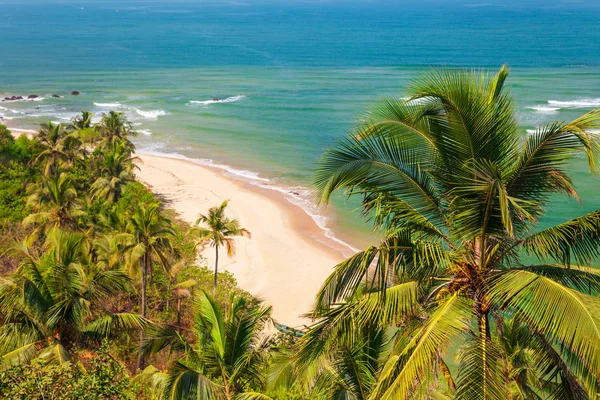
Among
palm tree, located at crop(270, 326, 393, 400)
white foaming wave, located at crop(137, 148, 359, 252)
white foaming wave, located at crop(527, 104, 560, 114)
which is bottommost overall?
white foaming wave, located at crop(137, 148, 359, 252)

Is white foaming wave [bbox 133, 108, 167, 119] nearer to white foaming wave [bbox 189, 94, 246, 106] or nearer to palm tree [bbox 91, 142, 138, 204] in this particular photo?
white foaming wave [bbox 189, 94, 246, 106]

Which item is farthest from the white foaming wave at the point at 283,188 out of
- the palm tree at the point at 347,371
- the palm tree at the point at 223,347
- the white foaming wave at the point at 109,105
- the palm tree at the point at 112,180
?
the palm tree at the point at 347,371

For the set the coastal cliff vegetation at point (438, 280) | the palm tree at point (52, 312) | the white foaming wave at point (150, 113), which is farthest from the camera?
the white foaming wave at point (150, 113)

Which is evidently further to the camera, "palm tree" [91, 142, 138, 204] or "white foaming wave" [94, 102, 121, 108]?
"white foaming wave" [94, 102, 121, 108]

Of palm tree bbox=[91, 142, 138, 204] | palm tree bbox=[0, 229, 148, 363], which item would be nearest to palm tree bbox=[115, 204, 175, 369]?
palm tree bbox=[0, 229, 148, 363]

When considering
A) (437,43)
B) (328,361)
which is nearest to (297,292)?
(328,361)

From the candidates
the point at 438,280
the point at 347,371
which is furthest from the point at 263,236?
the point at 438,280

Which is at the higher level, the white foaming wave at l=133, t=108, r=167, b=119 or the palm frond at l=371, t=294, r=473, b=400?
the palm frond at l=371, t=294, r=473, b=400

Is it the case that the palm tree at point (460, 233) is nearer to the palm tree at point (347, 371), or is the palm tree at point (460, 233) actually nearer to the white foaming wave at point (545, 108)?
the palm tree at point (347, 371)
